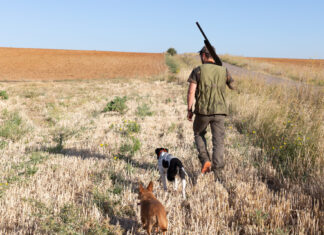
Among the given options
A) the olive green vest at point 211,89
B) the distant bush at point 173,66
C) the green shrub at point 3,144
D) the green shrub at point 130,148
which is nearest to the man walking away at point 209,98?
the olive green vest at point 211,89

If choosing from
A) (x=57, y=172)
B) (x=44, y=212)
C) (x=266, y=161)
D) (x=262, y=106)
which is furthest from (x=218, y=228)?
(x=262, y=106)

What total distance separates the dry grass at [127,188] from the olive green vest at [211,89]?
108 cm

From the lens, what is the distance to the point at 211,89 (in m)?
4.15

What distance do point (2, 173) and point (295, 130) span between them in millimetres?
5396

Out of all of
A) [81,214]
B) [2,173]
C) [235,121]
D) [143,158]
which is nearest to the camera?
[81,214]

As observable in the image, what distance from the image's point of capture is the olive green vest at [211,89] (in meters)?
4.12

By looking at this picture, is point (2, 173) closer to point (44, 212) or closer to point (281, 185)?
point (44, 212)

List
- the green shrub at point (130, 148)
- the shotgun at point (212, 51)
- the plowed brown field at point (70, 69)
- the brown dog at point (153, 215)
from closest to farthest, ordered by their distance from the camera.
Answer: the brown dog at point (153, 215) → the shotgun at point (212, 51) → the green shrub at point (130, 148) → the plowed brown field at point (70, 69)

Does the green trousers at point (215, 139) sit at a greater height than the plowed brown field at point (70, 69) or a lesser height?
lesser

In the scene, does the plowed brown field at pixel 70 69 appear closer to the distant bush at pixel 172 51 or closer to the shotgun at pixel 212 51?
the shotgun at pixel 212 51

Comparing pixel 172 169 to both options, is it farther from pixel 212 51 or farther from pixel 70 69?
pixel 70 69

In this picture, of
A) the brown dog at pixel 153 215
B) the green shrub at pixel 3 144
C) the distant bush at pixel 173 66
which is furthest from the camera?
the distant bush at pixel 173 66

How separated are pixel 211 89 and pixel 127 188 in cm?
193

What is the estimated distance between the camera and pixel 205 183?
408 cm
